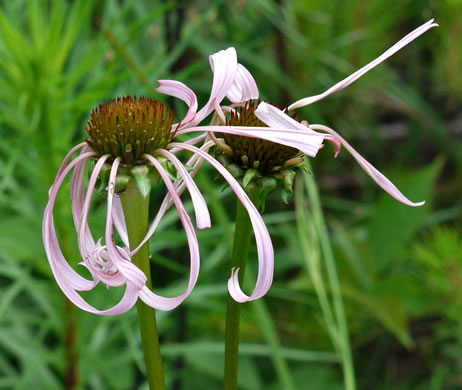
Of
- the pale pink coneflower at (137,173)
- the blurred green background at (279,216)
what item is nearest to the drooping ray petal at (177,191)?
the pale pink coneflower at (137,173)

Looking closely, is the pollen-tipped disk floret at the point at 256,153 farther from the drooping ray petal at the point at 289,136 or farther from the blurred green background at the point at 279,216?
the blurred green background at the point at 279,216

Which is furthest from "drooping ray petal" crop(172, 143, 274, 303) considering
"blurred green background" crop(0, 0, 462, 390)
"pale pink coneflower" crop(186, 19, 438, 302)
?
"blurred green background" crop(0, 0, 462, 390)

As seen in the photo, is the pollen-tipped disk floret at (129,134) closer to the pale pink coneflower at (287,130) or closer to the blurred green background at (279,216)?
the pale pink coneflower at (287,130)

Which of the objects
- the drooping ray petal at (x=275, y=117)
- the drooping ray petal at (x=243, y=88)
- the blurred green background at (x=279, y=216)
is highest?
the blurred green background at (x=279, y=216)

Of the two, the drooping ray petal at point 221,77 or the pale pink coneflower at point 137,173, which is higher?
the drooping ray petal at point 221,77

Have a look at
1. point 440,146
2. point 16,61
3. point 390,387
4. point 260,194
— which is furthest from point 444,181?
point 260,194

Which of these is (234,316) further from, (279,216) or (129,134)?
(279,216)

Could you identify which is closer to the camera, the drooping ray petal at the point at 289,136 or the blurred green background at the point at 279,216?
the drooping ray petal at the point at 289,136
